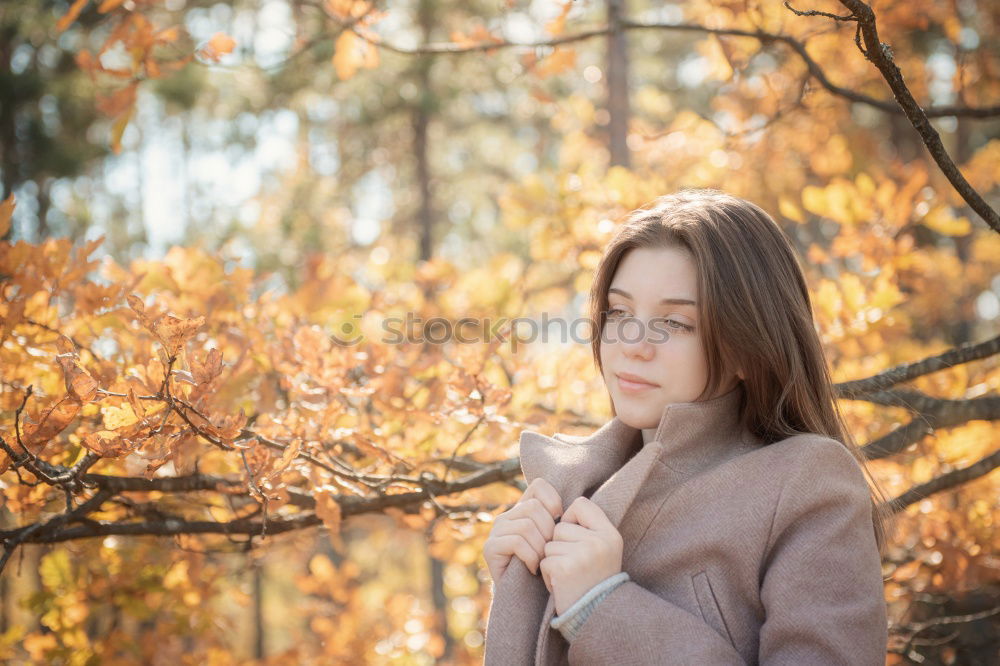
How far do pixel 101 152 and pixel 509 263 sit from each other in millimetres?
5858

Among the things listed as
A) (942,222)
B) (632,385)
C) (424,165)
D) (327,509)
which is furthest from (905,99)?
(424,165)

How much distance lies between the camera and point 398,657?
359 cm

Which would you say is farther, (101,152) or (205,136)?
(205,136)

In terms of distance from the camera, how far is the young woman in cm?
127

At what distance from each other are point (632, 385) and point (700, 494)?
0.78 ft

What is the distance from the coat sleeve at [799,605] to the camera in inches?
48.2

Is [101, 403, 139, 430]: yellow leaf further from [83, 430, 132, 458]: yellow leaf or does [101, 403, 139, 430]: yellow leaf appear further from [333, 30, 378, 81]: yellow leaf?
[333, 30, 378, 81]: yellow leaf

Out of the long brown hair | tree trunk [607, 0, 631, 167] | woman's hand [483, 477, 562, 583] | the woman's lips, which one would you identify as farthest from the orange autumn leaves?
tree trunk [607, 0, 631, 167]

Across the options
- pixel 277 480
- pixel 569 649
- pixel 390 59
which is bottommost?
pixel 569 649

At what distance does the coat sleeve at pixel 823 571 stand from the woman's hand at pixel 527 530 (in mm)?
384

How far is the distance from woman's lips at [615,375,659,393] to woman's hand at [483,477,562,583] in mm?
238

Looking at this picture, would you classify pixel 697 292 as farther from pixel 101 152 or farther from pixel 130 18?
pixel 101 152

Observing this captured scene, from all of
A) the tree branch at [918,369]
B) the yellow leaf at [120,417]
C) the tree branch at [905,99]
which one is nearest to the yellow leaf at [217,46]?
the yellow leaf at [120,417]

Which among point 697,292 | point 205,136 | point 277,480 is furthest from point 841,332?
point 205,136
